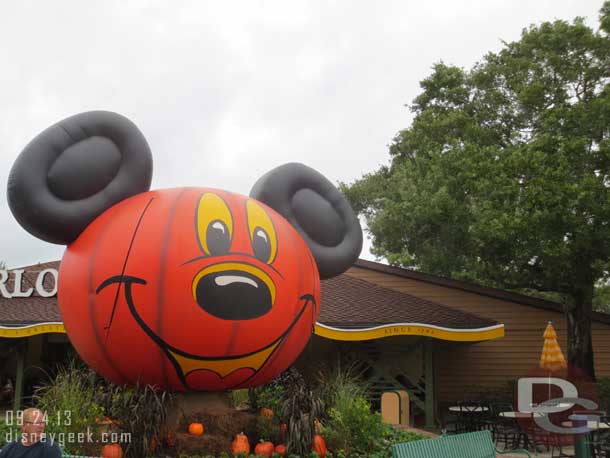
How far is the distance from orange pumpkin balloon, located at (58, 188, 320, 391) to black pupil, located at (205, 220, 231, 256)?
0.03 ft

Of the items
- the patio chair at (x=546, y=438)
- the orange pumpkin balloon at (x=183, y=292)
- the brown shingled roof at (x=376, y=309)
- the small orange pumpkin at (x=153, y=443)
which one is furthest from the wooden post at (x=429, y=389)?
the small orange pumpkin at (x=153, y=443)

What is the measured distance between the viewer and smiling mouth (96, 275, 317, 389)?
6570 millimetres

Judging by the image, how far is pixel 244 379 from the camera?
7250mm

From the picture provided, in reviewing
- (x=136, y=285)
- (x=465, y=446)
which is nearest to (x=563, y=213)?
(x=465, y=446)

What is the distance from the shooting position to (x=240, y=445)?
7.01 m

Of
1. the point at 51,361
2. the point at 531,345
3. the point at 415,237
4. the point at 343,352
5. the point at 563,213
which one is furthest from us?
the point at 415,237

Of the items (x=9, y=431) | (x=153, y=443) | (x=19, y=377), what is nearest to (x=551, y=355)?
(x=153, y=443)

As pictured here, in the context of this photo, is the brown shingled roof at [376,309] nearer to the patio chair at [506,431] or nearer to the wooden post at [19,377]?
the patio chair at [506,431]

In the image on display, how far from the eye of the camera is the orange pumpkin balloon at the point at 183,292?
258 inches

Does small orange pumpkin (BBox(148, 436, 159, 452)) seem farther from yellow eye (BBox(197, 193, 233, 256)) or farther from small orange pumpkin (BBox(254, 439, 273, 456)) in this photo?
yellow eye (BBox(197, 193, 233, 256))

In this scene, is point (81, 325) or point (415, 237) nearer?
point (81, 325)

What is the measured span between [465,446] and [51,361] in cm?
1425

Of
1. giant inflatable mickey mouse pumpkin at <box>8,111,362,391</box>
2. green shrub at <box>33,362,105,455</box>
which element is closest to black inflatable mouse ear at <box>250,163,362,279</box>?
giant inflatable mickey mouse pumpkin at <box>8,111,362,391</box>

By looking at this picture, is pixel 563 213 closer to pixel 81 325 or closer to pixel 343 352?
pixel 343 352
